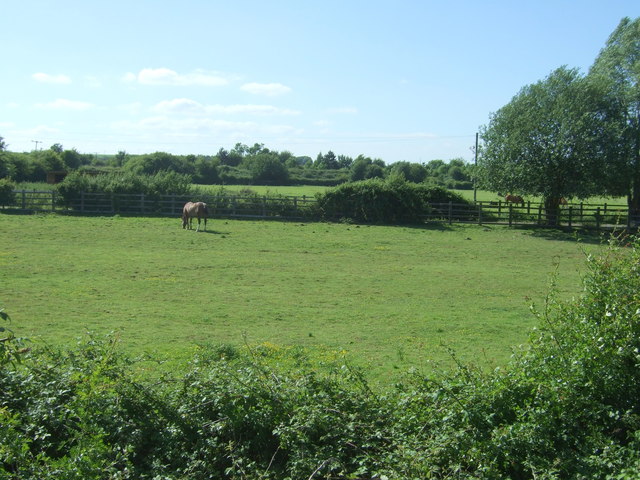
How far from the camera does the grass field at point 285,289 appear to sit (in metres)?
9.66

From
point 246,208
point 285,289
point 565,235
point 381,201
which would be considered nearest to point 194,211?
point 246,208

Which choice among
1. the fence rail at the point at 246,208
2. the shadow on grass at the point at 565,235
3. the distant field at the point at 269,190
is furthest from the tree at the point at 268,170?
the shadow on grass at the point at 565,235

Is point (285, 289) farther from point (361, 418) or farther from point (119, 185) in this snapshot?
point (119, 185)

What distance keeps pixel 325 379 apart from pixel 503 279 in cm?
1251

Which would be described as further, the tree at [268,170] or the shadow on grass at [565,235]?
the tree at [268,170]

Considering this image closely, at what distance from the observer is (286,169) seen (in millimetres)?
74125

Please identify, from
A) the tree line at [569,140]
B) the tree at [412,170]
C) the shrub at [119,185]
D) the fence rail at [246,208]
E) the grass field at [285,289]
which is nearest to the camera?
the grass field at [285,289]

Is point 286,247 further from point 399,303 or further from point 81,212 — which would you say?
point 81,212

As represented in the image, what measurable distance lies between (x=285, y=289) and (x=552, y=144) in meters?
21.6

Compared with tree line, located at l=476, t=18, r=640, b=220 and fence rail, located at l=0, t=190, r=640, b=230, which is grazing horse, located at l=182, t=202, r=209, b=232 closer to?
fence rail, located at l=0, t=190, r=640, b=230

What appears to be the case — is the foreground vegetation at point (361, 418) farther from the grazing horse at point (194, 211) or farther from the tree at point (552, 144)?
the tree at point (552, 144)

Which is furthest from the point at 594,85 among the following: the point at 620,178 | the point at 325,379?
the point at 325,379

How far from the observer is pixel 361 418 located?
483 cm

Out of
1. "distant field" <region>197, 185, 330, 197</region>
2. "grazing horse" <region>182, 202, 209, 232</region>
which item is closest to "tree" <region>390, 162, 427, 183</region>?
"distant field" <region>197, 185, 330, 197</region>
